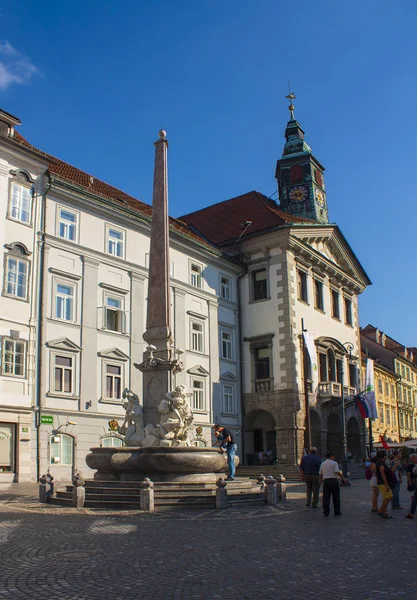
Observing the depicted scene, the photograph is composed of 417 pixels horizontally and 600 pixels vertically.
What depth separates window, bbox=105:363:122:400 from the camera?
28830 mm

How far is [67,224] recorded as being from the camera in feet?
92.6

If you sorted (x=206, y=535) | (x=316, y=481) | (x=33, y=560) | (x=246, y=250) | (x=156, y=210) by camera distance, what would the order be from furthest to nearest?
(x=246, y=250) → (x=156, y=210) → (x=316, y=481) → (x=206, y=535) → (x=33, y=560)

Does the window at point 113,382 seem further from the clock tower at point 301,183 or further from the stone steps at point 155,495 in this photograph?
the clock tower at point 301,183

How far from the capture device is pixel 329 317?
137ft

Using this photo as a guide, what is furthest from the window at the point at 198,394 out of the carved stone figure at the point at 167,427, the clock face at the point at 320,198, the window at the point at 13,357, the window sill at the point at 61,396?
the clock face at the point at 320,198

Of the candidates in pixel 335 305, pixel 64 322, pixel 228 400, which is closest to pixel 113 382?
pixel 64 322

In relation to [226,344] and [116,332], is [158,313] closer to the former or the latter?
[116,332]

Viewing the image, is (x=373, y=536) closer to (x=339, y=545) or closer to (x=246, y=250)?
(x=339, y=545)

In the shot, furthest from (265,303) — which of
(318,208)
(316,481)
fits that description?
(316,481)

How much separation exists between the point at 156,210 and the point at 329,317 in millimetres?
24250

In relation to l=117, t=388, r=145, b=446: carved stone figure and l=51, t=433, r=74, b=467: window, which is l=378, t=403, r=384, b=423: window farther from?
l=117, t=388, r=145, b=446: carved stone figure

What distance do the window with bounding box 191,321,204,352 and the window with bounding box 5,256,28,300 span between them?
36.8 ft

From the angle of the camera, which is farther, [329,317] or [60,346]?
[329,317]

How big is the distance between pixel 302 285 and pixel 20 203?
19134 mm
